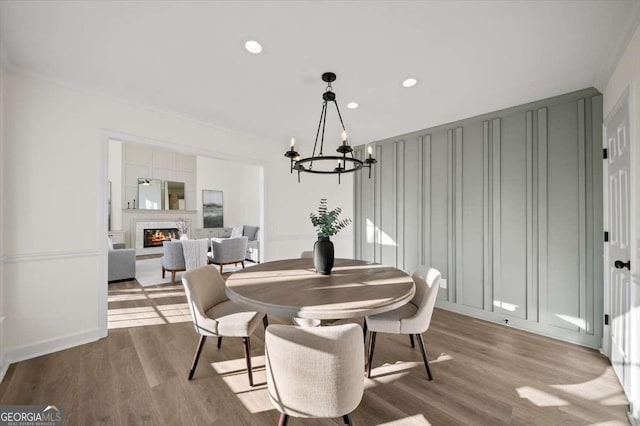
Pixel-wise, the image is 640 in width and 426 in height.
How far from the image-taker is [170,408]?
1.72m

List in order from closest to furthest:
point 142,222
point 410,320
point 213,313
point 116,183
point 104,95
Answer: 1. point 410,320
2. point 213,313
3. point 104,95
4. point 116,183
5. point 142,222

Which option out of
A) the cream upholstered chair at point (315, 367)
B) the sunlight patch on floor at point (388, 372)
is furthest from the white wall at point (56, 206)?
the sunlight patch on floor at point (388, 372)

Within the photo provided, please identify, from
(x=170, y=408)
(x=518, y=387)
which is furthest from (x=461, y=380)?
(x=170, y=408)

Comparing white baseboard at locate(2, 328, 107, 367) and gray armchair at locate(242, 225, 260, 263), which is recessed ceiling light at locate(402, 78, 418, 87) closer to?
white baseboard at locate(2, 328, 107, 367)

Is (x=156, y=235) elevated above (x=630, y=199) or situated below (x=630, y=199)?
below

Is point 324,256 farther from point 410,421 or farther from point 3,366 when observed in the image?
point 3,366

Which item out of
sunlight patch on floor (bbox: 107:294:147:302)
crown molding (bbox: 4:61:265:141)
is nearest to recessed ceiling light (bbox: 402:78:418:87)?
crown molding (bbox: 4:61:265:141)

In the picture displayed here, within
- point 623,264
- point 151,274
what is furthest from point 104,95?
point 623,264

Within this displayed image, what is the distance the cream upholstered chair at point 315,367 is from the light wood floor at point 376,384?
60 cm

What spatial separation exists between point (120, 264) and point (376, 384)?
5.11m

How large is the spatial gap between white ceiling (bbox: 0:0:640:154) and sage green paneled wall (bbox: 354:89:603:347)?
44 centimetres

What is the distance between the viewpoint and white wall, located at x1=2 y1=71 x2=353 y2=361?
2332 millimetres

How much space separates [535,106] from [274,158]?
342 cm

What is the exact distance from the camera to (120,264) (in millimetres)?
4996
